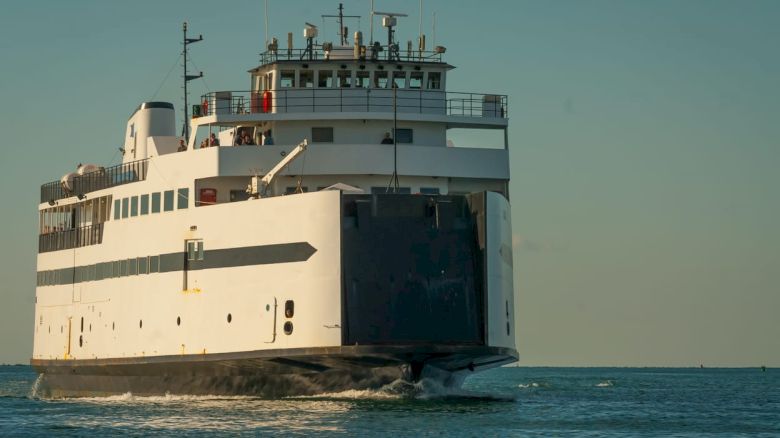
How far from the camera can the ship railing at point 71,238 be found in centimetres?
3728

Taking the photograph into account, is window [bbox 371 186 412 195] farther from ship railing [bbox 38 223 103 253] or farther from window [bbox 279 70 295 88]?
ship railing [bbox 38 223 103 253]

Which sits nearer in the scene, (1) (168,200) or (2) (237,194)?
Result: (2) (237,194)

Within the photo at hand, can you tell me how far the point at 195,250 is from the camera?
3125 centimetres

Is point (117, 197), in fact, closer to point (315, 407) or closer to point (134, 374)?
point (134, 374)

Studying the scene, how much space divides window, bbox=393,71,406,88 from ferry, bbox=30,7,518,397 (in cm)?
4

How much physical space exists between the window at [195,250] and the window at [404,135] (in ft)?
17.4

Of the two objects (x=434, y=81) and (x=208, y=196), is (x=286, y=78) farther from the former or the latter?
(x=208, y=196)

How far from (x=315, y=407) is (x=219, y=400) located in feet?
11.6

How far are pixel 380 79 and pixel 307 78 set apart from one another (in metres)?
1.81

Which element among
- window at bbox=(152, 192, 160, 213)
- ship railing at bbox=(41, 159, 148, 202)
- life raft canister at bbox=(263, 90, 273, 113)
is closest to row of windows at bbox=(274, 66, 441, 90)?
life raft canister at bbox=(263, 90, 273, 113)

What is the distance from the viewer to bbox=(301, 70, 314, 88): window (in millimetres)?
34000

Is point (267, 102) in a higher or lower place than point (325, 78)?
lower

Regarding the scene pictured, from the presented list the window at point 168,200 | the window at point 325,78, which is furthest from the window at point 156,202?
the window at point 325,78

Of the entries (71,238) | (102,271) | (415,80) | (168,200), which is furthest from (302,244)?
(71,238)
